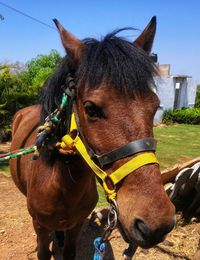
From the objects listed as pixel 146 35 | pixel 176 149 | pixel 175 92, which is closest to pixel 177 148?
pixel 176 149

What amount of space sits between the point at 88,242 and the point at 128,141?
9.66 ft

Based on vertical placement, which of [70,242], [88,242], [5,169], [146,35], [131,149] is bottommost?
[5,169]

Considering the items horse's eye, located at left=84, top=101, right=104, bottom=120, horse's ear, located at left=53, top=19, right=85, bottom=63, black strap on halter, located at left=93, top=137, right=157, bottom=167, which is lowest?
black strap on halter, located at left=93, top=137, right=157, bottom=167

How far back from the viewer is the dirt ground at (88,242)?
390 centimetres

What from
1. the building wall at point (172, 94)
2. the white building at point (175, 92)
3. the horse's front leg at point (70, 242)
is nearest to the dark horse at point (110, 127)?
the horse's front leg at point (70, 242)

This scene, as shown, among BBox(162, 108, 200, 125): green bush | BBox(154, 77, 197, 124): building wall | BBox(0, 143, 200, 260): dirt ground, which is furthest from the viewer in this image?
BBox(162, 108, 200, 125): green bush

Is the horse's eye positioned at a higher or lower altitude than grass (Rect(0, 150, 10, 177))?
higher

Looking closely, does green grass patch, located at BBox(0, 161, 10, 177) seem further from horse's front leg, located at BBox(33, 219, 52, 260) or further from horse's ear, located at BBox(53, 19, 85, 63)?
horse's ear, located at BBox(53, 19, 85, 63)

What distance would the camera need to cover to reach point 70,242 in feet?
11.1

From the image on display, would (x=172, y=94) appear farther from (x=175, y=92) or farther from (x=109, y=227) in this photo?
(x=109, y=227)

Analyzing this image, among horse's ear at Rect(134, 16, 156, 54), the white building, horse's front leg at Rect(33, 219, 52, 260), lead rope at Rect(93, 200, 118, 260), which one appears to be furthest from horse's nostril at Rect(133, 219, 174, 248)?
the white building

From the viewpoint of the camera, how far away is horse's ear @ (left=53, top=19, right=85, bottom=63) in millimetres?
2135

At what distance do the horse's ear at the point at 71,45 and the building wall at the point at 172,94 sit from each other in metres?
17.1

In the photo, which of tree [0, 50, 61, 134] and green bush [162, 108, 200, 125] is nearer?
tree [0, 50, 61, 134]
